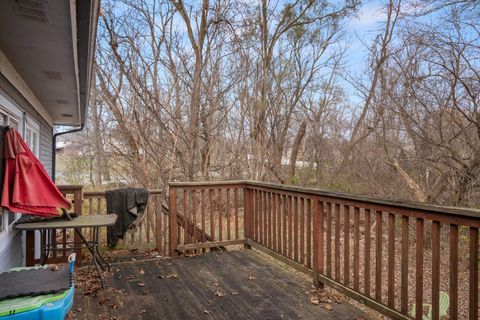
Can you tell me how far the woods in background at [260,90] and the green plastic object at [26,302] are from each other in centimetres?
432

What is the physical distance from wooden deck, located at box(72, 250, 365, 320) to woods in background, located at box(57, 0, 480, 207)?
9.23 feet

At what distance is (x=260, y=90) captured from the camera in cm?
750

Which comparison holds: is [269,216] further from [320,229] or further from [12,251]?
[12,251]

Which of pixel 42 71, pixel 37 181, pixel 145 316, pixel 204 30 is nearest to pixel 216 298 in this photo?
pixel 145 316

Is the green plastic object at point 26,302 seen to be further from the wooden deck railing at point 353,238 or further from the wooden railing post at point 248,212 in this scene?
the wooden railing post at point 248,212

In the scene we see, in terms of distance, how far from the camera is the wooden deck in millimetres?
2730

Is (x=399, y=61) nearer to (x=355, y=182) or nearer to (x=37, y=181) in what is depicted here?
(x=355, y=182)

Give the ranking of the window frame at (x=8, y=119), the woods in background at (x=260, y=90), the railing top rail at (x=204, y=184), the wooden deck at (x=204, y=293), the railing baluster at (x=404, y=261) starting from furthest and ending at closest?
1. the woods in background at (x=260, y=90)
2. the railing top rail at (x=204, y=184)
3. the window frame at (x=8, y=119)
4. the wooden deck at (x=204, y=293)
5. the railing baluster at (x=404, y=261)

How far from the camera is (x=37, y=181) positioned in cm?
312

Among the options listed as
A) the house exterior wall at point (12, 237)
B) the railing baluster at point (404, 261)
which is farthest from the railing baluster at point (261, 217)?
the house exterior wall at point (12, 237)

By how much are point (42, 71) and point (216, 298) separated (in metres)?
2.74

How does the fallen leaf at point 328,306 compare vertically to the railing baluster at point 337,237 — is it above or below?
below

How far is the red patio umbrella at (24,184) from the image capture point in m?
2.86

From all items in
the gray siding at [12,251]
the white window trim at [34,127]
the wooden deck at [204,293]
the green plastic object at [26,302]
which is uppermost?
the white window trim at [34,127]
